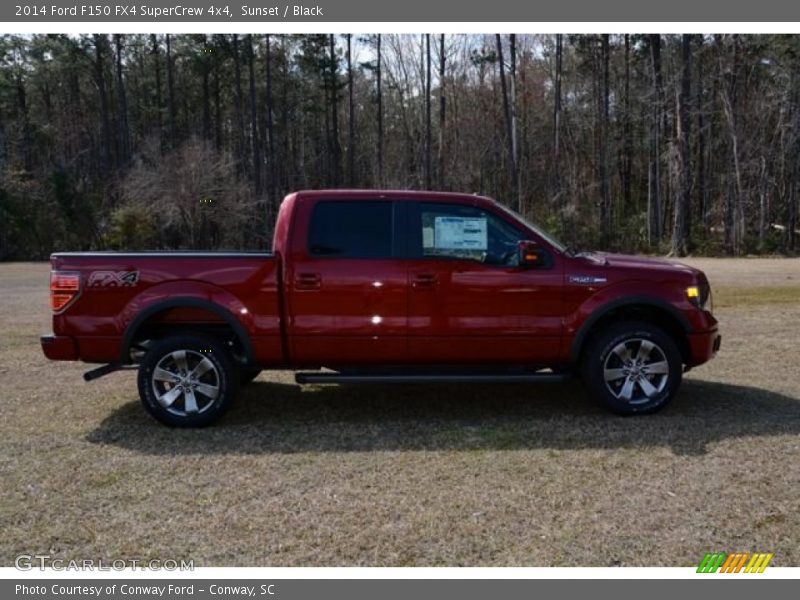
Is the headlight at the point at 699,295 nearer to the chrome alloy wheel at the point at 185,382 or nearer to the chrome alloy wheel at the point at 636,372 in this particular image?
the chrome alloy wheel at the point at 636,372

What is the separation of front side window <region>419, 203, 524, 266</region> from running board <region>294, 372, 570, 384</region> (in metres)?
0.93

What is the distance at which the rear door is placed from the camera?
5414 millimetres

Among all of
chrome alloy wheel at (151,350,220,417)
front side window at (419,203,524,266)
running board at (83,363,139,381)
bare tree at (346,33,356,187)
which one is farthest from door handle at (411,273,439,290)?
bare tree at (346,33,356,187)

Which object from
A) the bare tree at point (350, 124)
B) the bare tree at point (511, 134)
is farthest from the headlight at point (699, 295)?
the bare tree at point (350, 124)

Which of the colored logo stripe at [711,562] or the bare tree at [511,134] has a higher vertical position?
the bare tree at [511,134]

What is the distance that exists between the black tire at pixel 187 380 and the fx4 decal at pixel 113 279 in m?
0.55

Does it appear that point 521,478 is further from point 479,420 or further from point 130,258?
point 130,258

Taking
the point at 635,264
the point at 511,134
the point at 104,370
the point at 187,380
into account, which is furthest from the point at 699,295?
the point at 511,134

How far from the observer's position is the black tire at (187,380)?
5430 millimetres

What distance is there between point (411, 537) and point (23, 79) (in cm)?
5908

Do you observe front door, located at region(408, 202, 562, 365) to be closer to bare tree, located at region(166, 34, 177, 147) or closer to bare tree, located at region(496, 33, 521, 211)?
bare tree, located at region(496, 33, 521, 211)

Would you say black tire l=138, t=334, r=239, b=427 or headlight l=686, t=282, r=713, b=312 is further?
headlight l=686, t=282, r=713, b=312

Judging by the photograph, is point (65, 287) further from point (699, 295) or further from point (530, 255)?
point (699, 295)

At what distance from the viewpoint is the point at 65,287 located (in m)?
5.34
